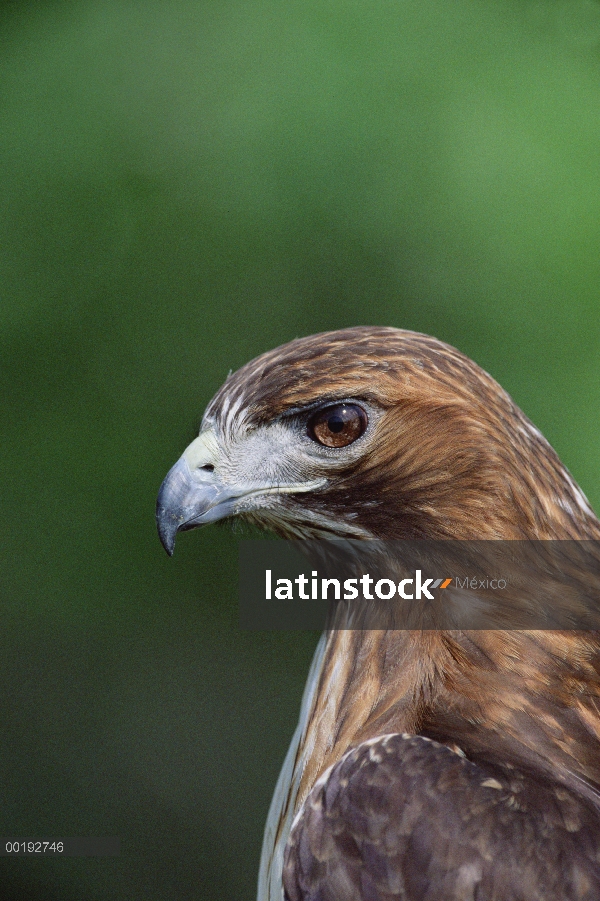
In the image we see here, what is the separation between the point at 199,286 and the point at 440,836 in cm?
148

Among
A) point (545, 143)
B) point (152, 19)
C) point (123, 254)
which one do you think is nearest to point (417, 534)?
point (545, 143)

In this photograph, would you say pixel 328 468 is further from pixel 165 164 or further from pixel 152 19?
pixel 152 19

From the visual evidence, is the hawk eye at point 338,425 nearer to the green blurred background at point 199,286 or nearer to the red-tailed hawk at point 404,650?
the red-tailed hawk at point 404,650

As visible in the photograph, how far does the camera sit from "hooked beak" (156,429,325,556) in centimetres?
107

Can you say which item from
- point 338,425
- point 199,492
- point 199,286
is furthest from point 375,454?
point 199,286

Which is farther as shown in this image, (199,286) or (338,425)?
(199,286)

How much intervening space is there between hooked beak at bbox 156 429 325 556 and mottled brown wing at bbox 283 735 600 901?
1.24 feet

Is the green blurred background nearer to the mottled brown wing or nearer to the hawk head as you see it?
the hawk head

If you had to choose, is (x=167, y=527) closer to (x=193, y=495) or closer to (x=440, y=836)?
(x=193, y=495)

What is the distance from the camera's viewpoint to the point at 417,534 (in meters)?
1.07

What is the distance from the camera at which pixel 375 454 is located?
105 centimetres

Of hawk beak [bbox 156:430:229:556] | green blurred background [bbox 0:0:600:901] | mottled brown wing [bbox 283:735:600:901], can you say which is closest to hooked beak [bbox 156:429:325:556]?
hawk beak [bbox 156:430:229:556]

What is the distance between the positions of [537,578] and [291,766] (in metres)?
0.43

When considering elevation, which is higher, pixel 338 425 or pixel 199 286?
pixel 199 286
